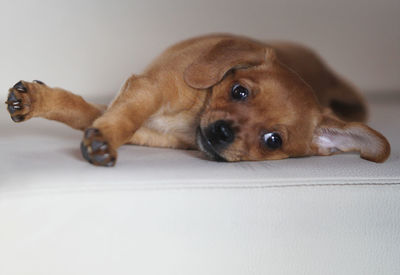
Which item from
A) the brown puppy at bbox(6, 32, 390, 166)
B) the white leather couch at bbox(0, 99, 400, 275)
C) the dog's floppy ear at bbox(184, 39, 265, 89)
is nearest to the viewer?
the white leather couch at bbox(0, 99, 400, 275)

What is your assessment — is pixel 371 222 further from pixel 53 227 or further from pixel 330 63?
pixel 330 63

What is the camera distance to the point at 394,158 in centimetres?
209

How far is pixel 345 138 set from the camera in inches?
91.8

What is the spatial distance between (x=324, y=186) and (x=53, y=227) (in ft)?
3.02

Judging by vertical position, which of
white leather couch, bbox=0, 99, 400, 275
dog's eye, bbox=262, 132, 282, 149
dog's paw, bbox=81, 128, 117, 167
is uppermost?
dog's paw, bbox=81, 128, 117, 167

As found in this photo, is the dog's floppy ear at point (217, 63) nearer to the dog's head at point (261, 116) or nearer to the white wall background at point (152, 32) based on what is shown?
the dog's head at point (261, 116)

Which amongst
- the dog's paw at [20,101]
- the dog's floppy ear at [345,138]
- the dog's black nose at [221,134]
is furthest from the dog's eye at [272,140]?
the dog's paw at [20,101]

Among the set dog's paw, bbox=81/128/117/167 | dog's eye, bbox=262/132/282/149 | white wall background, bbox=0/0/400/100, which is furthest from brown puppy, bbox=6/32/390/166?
white wall background, bbox=0/0/400/100

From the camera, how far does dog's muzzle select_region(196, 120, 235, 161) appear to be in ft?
6.89

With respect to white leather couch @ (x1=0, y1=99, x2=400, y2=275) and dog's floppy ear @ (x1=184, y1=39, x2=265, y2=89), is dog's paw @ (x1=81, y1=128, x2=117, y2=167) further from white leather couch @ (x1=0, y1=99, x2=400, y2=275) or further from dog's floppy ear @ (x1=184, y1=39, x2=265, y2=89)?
dog's floppy ear @ (x1=184, y1=39, x2=265, y2=89)

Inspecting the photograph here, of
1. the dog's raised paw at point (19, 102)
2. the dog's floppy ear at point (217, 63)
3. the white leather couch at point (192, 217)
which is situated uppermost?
the dog's floppy ear at point (217, 63)

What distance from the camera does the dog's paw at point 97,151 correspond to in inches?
67.4

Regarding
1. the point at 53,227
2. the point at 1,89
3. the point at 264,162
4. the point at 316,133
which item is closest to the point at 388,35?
the point at 316,133

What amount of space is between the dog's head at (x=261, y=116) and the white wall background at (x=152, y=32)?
1534mm
